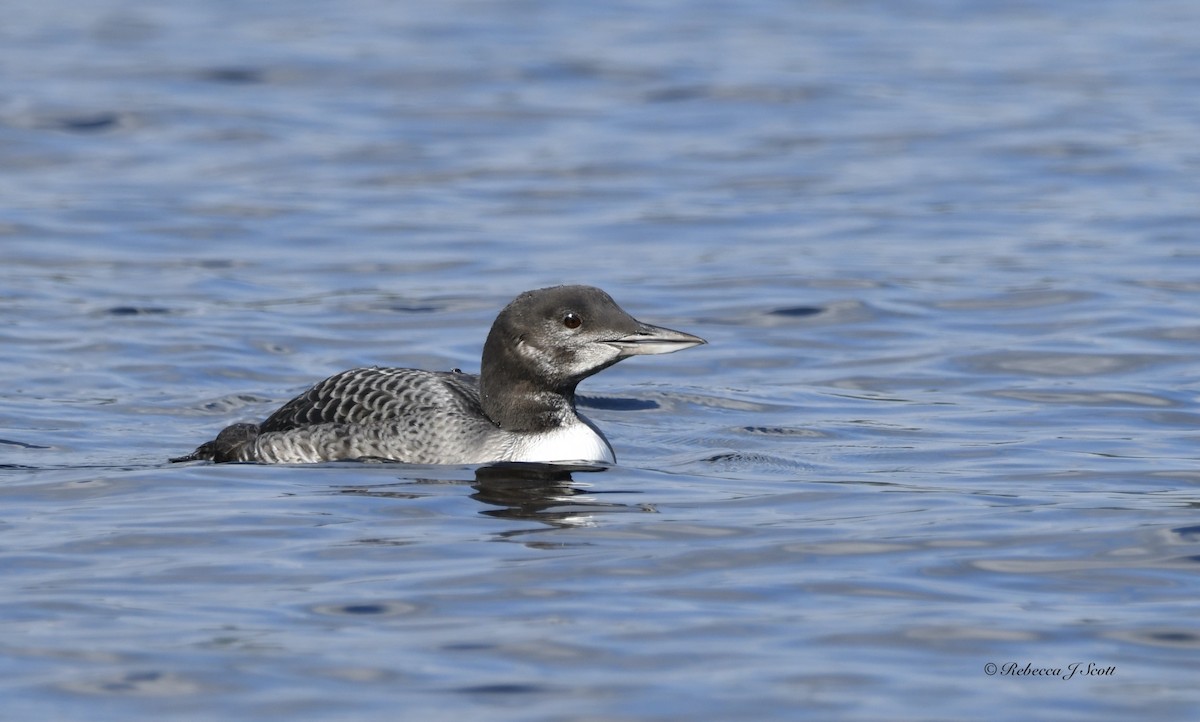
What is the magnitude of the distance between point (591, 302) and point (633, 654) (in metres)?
2.88

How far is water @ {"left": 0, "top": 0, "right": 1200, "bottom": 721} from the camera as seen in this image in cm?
582

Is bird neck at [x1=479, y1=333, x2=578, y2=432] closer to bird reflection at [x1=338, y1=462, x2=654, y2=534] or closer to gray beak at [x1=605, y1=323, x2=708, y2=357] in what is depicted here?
bird reflection at [x1=338, y1=462, x2=654, y2=534]

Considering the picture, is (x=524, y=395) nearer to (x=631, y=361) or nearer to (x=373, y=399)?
(x=373, y=399)

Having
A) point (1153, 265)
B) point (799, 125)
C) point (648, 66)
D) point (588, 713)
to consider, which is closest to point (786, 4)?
point (648, 66)

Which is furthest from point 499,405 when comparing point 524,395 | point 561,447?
point 561,447

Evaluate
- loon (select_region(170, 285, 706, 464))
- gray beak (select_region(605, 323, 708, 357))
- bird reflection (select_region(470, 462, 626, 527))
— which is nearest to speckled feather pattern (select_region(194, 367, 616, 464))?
loon (select_region(170, 285, 706, 464))

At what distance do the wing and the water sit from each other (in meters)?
0.34

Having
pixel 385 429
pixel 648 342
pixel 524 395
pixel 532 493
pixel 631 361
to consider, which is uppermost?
pixel 648 342

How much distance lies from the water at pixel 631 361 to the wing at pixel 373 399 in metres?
0.34

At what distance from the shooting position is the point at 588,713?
5352 millimetres

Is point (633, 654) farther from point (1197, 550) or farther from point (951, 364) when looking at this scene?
point (951, 364)

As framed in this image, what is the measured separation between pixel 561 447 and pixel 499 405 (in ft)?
1.28

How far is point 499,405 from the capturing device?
28.6ft

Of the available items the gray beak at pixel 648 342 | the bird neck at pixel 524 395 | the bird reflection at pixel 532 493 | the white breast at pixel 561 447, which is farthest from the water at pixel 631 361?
the gray beak at pixel 648 342
